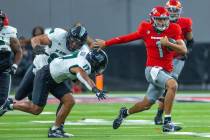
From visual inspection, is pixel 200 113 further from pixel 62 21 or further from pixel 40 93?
pixel 62 21

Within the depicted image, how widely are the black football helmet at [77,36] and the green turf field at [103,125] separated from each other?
121 centimetres

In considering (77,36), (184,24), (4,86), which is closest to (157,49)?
(77,36)

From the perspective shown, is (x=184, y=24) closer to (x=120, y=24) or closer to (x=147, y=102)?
(x=147, y=102)

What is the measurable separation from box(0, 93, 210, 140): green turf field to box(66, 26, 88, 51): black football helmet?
1208 mm

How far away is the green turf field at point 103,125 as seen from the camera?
1269 cm

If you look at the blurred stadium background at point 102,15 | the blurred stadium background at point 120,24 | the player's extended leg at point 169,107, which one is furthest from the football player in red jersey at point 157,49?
the blurred stadium background at point 102,15

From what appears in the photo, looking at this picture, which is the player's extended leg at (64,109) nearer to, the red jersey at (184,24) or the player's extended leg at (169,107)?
the player's extended leg at (169,107)

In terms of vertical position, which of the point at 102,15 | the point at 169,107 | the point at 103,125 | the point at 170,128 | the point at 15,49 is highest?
the point at 15,49

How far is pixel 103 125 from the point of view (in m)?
14.5

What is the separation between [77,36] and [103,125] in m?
2.21

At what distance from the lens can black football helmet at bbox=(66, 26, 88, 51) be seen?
41.8 ft

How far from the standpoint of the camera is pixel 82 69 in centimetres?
1223

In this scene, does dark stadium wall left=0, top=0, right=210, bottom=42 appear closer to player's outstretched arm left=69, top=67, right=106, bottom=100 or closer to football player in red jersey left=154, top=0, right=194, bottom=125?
football player in red jersey left=154, top=0, right=194, bottom=125

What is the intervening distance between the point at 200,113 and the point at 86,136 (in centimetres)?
484
